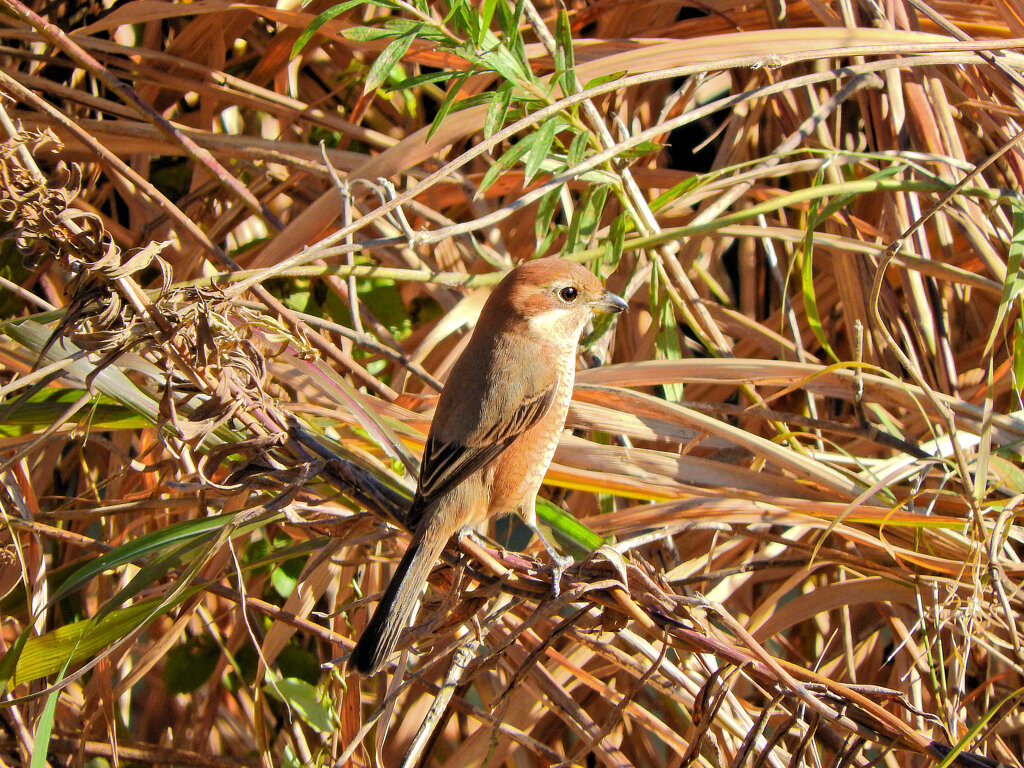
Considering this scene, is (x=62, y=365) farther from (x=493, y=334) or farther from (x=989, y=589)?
(x=989, y=589)

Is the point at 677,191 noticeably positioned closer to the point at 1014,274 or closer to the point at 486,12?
the point at 486,12

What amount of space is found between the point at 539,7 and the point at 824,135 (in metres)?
1.05

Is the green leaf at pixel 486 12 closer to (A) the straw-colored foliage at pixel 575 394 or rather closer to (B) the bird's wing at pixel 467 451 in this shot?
(A) the straw-colored foliage at pixel 575 394

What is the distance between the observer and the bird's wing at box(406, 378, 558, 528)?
190 cm

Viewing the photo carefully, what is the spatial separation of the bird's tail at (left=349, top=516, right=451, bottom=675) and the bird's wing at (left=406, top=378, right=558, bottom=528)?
66mm

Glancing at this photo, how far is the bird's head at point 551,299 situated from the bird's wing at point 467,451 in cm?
24

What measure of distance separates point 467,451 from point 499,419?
15 centimetres

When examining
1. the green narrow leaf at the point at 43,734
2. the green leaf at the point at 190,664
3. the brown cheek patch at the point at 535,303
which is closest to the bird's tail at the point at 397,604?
the green narrow leaf at the point at 43,734

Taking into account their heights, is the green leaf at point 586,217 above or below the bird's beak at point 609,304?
above

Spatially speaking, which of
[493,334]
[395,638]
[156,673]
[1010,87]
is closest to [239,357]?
[395,638]

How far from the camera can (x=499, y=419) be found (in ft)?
7.22

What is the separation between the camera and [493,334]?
242 centimetres

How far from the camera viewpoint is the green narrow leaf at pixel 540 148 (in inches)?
80.6

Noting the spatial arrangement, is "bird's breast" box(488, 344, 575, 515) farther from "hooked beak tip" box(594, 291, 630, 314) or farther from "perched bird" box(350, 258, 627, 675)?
"hooked beak tip" box(594, 291, 630, 314)
